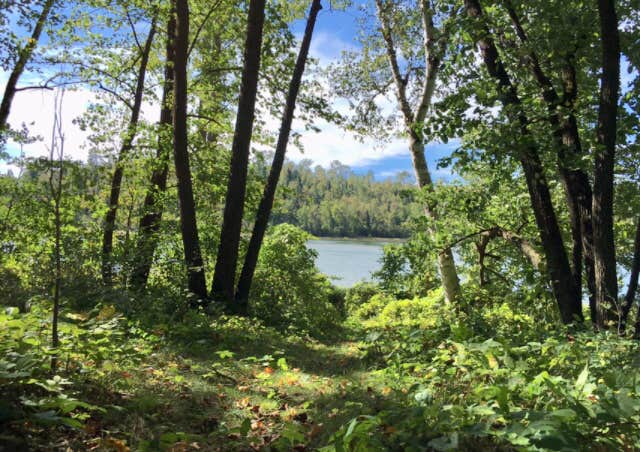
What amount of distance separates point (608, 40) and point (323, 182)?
119743 mm

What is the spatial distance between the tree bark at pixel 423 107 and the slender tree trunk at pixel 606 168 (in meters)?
3.21

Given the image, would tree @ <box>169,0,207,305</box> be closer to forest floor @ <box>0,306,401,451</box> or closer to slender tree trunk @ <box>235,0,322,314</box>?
slender tree trunk @ <box>235,0,322,314</box>

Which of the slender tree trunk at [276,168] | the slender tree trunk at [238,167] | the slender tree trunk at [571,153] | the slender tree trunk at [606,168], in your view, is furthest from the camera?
the slender tree trunk at [276,168]

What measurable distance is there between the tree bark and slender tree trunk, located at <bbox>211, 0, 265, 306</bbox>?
2.96 m

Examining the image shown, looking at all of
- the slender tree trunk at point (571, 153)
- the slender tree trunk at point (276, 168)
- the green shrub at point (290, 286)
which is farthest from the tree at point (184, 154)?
the slender tree trunk at point (571, 153)

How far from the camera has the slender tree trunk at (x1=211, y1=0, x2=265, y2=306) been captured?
700 cm

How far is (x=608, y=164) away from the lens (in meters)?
4.25

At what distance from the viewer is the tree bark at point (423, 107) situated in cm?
822

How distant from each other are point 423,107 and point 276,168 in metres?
3.30

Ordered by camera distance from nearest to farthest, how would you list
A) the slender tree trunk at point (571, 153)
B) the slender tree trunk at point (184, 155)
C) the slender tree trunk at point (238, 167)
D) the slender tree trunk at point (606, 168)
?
1. the slender tree trunk at point (606, 168)
2. the slender tree trunk at point (571, 153)
3. the slender tree trunk at point (184, 155)
4. the slender tree trunk at point (238, 167)

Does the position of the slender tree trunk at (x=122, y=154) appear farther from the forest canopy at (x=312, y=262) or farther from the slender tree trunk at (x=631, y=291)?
the slender tree trunk at (x=631, y=291)

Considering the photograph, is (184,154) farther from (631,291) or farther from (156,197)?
(631,291)

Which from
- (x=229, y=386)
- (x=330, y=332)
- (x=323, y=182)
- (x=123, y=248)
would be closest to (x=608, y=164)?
(x=229, y=386)

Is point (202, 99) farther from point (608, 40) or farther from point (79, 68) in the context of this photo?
point (608, 40)
